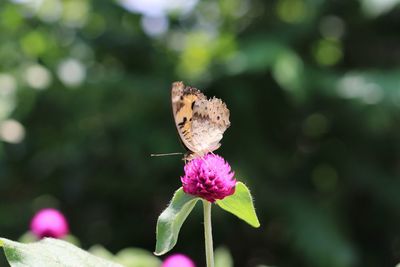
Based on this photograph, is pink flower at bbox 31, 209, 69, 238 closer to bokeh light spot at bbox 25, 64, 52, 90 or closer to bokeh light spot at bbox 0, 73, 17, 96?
bokeh light spot at bbox 0, 73, 17, 96

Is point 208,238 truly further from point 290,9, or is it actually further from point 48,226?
point 290,9

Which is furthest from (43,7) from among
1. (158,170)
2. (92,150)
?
(158,170)

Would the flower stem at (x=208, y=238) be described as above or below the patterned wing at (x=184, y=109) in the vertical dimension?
below

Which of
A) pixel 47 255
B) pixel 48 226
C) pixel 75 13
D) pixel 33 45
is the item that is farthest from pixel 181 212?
pixel 75 13

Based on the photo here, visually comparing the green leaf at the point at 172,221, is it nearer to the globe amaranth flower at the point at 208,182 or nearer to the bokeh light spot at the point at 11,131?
the globe amaranth flower at the point at 208,182

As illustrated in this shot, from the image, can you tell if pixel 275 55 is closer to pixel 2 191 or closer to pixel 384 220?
pixel 384 220

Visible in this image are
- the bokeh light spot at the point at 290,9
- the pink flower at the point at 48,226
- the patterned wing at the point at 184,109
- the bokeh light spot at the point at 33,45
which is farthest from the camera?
→ the bokeh light spot at the point at 290,9

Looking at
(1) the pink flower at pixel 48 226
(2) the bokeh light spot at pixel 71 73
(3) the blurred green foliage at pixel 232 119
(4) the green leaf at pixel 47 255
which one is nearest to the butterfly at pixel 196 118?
(4) the green leaf at pixel 47 255
